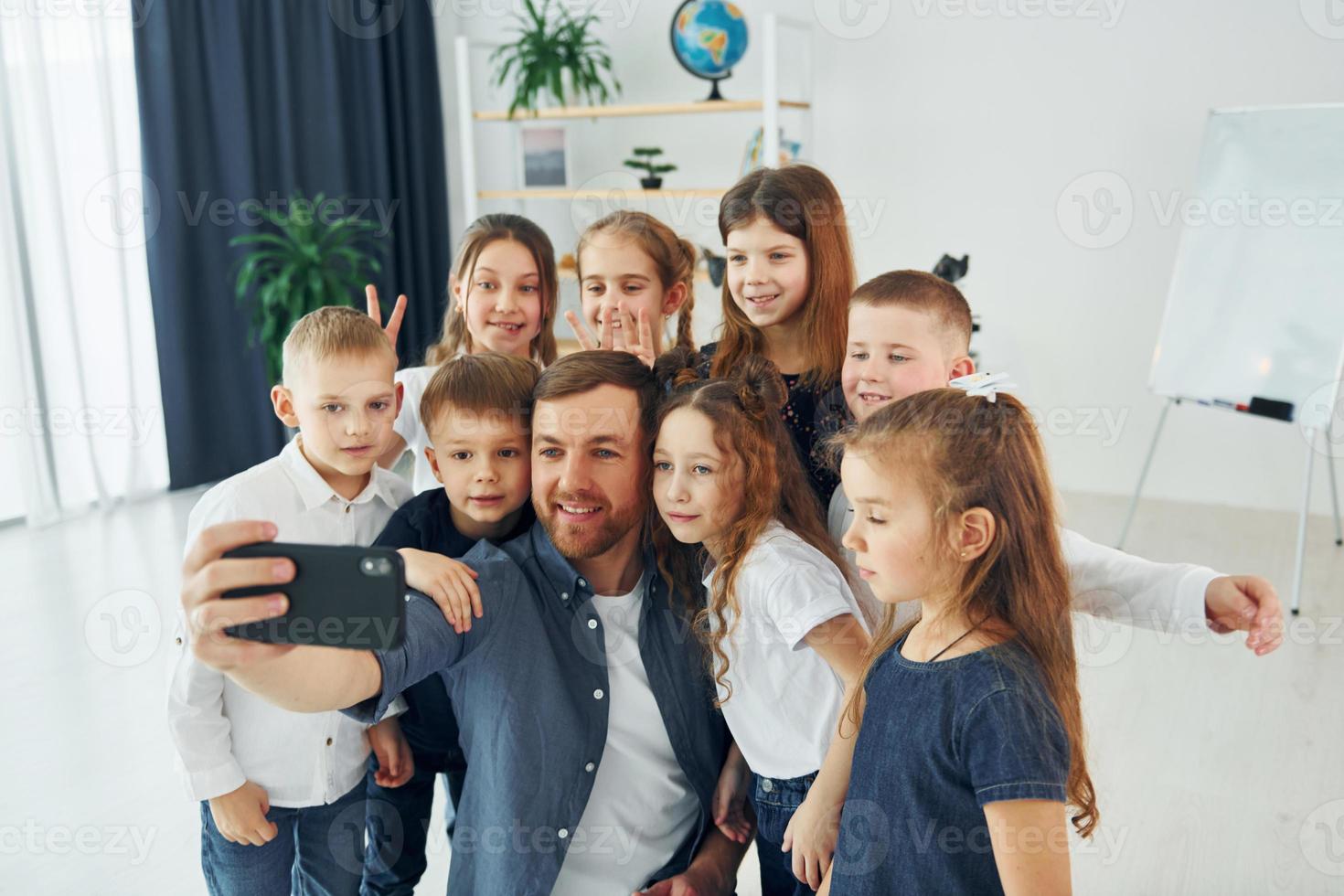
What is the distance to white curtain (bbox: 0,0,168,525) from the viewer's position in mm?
4246

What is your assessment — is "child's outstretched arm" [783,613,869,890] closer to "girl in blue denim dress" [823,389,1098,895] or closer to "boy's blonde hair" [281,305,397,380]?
"girl in blue denim dress" [823,389,1098,895]

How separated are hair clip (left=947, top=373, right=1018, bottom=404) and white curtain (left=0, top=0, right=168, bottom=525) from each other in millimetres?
4179

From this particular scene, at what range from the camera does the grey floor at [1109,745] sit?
220 centimetres

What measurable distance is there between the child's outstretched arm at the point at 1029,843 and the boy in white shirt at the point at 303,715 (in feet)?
2.81

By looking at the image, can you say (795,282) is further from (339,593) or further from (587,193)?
(587,193)

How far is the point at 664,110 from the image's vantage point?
15.7 feet

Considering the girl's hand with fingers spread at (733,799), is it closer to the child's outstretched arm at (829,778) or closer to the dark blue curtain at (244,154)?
the child's outstretched arm at (829,778)

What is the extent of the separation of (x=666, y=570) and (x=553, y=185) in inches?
163

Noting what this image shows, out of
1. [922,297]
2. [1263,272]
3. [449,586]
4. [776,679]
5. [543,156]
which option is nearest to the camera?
[449,586]

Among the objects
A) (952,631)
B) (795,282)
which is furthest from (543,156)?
(952,631)

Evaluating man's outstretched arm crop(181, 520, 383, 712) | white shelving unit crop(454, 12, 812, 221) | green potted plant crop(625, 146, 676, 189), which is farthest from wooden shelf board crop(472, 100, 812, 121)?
man's outstretched arm crop(181, 520, 383, 712)

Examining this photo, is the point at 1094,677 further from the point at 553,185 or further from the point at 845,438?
the point at 553,185

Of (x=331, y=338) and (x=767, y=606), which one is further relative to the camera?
(x=331, y=338)

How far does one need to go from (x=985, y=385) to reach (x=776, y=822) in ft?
2.00
